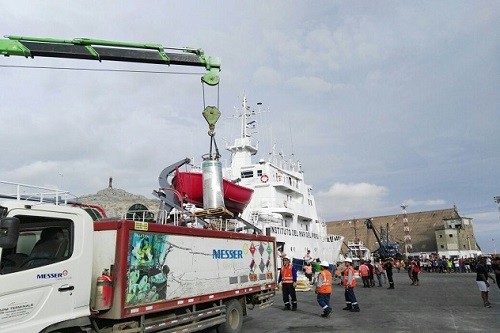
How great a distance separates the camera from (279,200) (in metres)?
30.9

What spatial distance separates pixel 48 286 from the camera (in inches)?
207

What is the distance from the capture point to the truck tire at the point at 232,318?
361 inches

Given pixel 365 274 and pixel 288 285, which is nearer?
pixel 288 285

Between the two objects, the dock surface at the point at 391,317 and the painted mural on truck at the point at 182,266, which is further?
the dock surface at the point at 391,317

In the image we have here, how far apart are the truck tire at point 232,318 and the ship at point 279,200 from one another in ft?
53.7

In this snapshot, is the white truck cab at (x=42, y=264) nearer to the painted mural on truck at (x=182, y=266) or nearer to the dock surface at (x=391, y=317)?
the painted mural on truck at (x=182, y=266)

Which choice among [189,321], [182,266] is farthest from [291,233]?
[182,266]

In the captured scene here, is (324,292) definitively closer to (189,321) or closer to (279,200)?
(189,321)

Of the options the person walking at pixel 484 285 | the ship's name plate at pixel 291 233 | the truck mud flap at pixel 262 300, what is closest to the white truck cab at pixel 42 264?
the truck mud flap at pixel 262 300

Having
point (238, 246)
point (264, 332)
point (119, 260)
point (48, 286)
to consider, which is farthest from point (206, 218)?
point (48, 286)

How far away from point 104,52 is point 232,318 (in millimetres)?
8427

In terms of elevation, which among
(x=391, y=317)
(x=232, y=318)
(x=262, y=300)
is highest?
(x=262, y=300)

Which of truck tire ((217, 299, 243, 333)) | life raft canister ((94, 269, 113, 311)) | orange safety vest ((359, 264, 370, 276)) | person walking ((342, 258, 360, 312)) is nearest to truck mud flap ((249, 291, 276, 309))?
truck tire ((217, 299, 243, 333))

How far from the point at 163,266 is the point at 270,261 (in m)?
5.43
